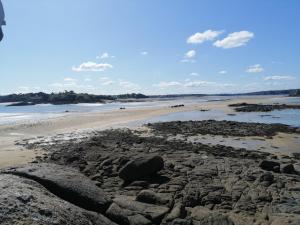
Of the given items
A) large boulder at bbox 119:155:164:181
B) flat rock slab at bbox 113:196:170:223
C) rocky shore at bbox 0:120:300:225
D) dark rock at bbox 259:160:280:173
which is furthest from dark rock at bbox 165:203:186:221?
dark rock at bbox 259:160:280:173

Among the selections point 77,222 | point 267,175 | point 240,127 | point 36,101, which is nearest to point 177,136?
point 240,127

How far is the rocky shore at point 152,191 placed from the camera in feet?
19.4

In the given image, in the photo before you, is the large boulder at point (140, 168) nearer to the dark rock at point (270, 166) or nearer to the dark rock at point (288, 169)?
the dark rock at point (270, 166)

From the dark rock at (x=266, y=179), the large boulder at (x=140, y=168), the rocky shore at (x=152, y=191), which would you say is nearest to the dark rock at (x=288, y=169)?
the rocky shore at (x=152, y=191)

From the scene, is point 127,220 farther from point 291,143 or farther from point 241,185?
point 291,143

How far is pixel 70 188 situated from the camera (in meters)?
7.66

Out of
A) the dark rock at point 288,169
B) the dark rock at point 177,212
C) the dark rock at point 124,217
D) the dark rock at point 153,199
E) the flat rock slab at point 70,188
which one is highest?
the flat rock slab at point 70,188

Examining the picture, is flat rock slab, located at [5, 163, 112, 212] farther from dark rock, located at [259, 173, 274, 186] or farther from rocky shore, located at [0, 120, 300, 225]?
dark rock, located at [259, 173, 274, 186]

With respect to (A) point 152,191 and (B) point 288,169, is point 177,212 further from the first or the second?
(B) point 288,169

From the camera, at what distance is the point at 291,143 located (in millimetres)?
24359

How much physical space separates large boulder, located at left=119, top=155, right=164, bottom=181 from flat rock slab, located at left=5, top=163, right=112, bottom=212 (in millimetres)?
4491

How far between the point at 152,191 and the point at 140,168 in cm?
215

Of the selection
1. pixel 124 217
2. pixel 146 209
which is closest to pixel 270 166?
pixel 146 209

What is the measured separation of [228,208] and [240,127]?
2444 cm
